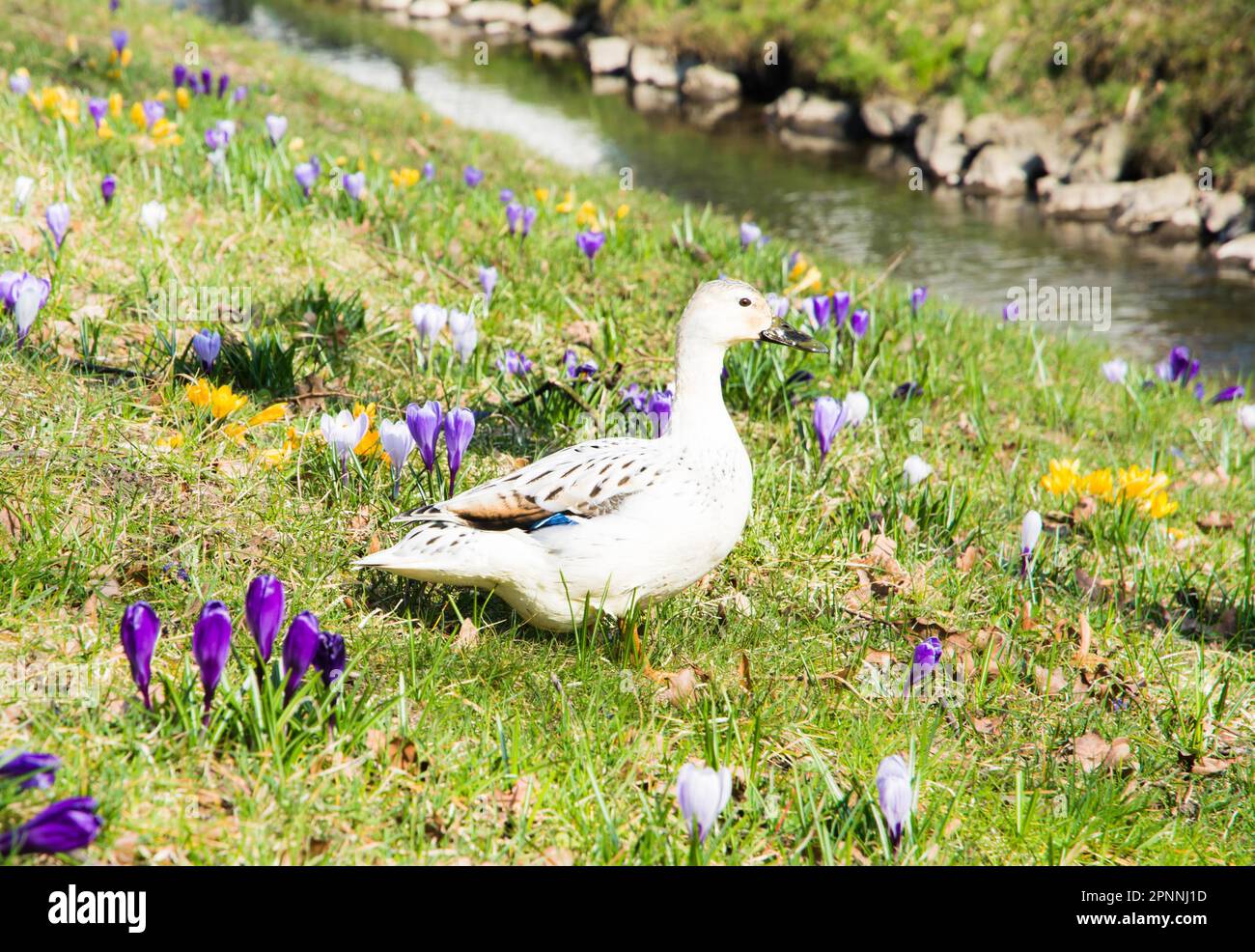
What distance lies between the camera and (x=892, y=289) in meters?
8.84

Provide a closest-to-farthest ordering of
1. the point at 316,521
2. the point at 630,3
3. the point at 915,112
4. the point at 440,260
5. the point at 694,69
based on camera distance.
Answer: the point at 316,521, the point at 440,260, the point at 915,112, the point at 694,69, the point at 630,3

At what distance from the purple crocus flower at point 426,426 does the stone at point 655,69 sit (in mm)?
24512

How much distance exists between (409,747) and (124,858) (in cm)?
71

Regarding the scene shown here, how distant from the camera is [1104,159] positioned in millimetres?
19109

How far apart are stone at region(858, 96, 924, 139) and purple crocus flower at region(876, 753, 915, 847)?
21.4 metres

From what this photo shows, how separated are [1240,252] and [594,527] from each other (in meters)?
15.3

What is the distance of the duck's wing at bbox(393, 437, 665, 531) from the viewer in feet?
10.9

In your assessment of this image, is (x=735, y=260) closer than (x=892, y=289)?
Yes

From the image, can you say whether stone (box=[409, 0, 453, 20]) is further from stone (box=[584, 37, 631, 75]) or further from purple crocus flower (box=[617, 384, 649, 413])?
purple crocus flower (box=[617, 384, 649, 413])

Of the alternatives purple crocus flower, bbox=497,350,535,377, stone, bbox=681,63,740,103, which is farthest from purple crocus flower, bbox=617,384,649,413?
stone, bbox=681,63,740,103

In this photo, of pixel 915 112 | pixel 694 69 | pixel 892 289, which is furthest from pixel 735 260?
pixel 694 69

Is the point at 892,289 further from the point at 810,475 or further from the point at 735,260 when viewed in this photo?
the point at 810,475

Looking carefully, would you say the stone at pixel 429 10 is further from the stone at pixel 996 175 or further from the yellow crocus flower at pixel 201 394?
the yellow crocus flower at pixel 201 394

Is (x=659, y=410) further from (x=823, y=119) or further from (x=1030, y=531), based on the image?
(x=823, y=119)
